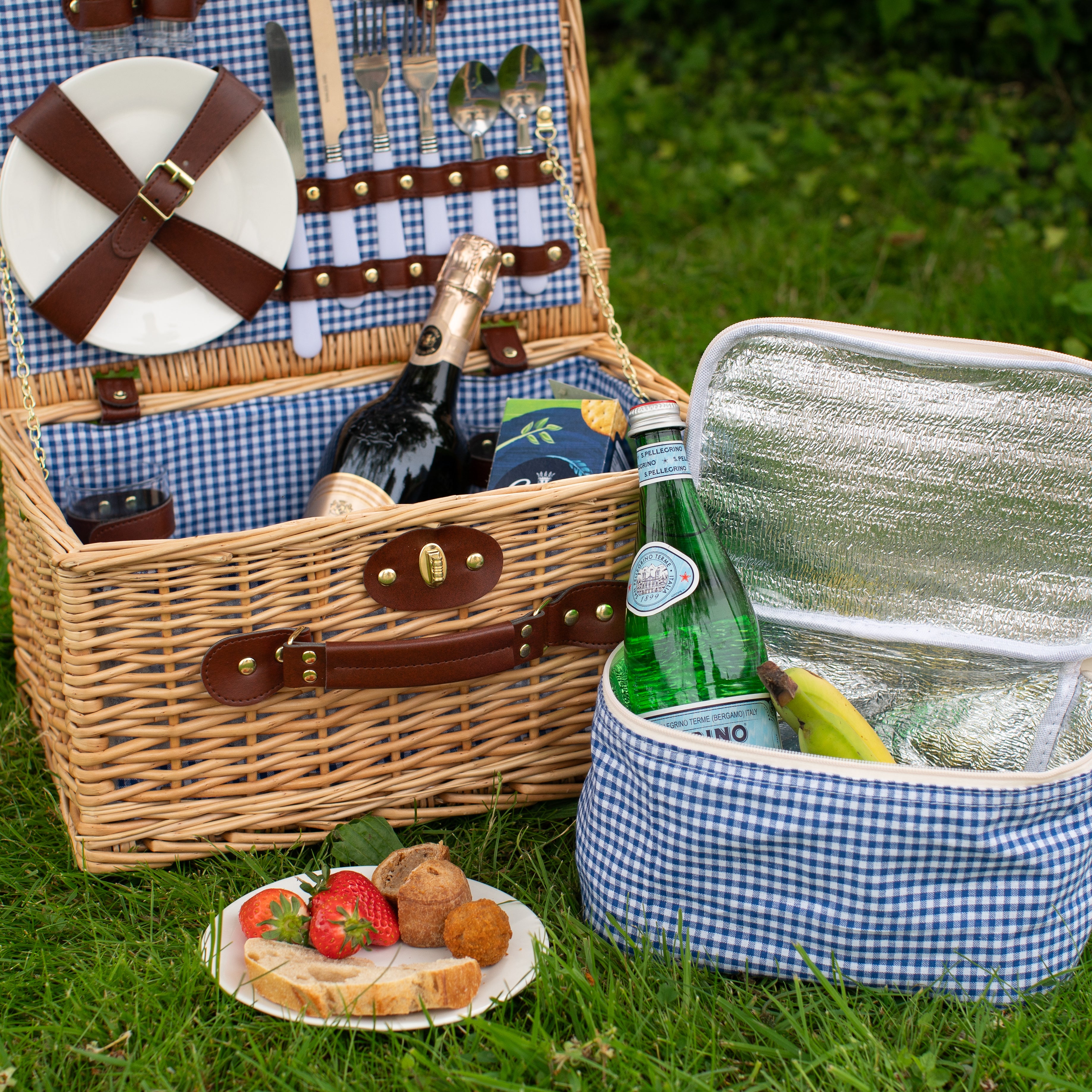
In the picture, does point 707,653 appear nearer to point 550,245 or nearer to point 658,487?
point 658,487

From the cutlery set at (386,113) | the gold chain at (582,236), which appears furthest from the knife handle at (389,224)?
the gold chain at (582,236)

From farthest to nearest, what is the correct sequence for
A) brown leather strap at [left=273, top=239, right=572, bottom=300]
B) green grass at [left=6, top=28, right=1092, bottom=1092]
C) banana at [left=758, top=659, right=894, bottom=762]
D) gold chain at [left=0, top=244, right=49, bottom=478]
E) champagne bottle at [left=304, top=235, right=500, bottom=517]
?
brown leather strap at [left=273, top=239, right=572, bottom=300] → champagne bottle at [left=304, top=235, right=500, bottom=517] → gold chain at [left=0, top=244, right=49, bottom=478] → banana at [left=758, top=659, right=894, bottom=762] → green grass at [left=6, top=28, right=1092, bottom=1092]

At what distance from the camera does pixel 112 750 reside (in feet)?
3.65

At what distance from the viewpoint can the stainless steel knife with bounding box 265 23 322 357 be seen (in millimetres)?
1480

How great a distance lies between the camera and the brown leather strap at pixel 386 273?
158 cm

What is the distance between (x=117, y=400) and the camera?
1493 millimetres

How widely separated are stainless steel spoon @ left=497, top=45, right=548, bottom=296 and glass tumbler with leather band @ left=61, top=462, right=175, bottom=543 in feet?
2.12

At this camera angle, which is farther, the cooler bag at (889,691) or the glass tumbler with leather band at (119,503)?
the glass tumbler with leather band at (119,503)

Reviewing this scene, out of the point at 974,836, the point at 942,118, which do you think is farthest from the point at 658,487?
the point at 942,118

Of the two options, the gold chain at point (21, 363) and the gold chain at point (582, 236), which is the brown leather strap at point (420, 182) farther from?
the gold chain at point (21, 363)

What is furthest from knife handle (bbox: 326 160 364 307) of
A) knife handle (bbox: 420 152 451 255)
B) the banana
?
the banana

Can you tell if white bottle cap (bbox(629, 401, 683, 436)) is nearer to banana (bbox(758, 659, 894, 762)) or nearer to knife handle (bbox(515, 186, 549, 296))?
Answer: banana (bbox(758, 659, 894, 762))

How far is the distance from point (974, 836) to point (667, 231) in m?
2.40

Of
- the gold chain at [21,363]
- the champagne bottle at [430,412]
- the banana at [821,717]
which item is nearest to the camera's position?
the banana at [821,717]
